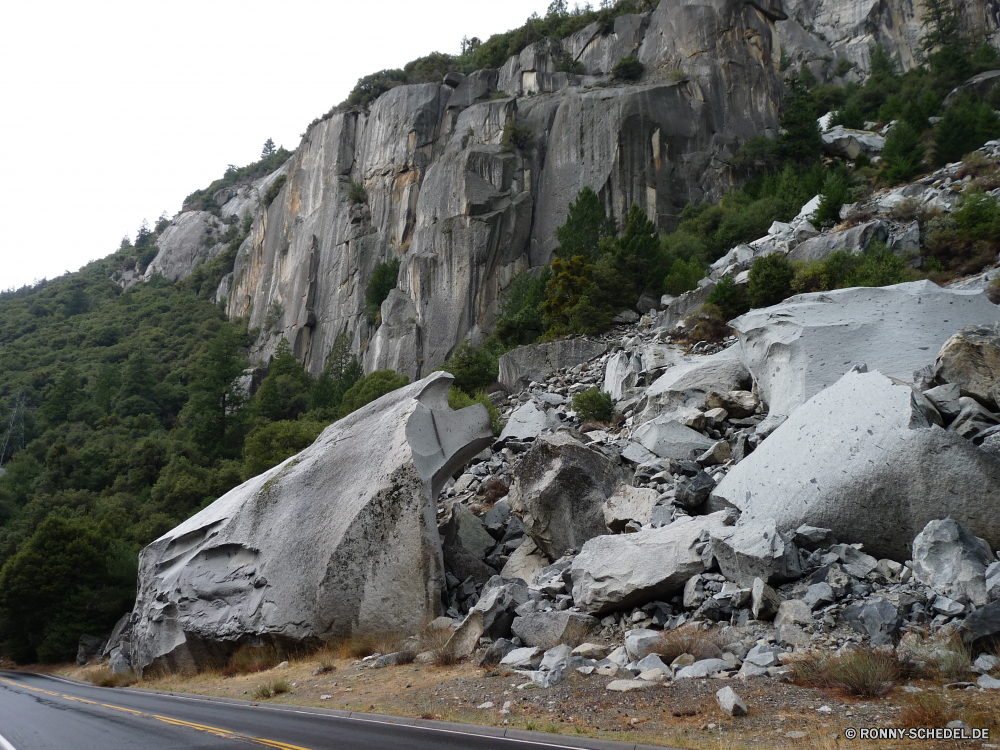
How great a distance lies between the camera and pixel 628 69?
53.4m

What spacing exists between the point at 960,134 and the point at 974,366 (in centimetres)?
2998

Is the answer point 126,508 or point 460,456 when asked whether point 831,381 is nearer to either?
point 460,456

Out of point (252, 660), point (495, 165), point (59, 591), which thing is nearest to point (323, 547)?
point (252, 660)

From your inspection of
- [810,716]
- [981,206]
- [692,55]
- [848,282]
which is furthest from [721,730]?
[692,55]

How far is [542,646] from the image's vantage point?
10039 millimetres

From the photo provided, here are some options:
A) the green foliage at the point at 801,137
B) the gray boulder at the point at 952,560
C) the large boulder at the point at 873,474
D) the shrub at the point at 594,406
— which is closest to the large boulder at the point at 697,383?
the shrub at the point at 594,406

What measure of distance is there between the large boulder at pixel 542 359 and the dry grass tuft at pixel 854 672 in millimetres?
20796

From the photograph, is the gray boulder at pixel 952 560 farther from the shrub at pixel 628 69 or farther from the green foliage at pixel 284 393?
the shrub at pixel 628 69

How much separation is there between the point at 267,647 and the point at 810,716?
36.9ft

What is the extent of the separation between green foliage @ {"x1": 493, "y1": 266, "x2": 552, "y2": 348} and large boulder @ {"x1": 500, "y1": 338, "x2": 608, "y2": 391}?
16.2ft

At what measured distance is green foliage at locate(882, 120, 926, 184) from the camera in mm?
32656

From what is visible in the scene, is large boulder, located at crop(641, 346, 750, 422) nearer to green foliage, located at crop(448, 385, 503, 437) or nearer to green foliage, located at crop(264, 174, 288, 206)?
green foliage, located at crop(448, 385, 503, 437)

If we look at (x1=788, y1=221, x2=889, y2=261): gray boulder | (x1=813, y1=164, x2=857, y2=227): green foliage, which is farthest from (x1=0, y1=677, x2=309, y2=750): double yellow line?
(x1=813, y1=164, x2=857, y2=227): green foliage

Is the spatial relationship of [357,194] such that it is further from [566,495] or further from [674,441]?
[566,495]
